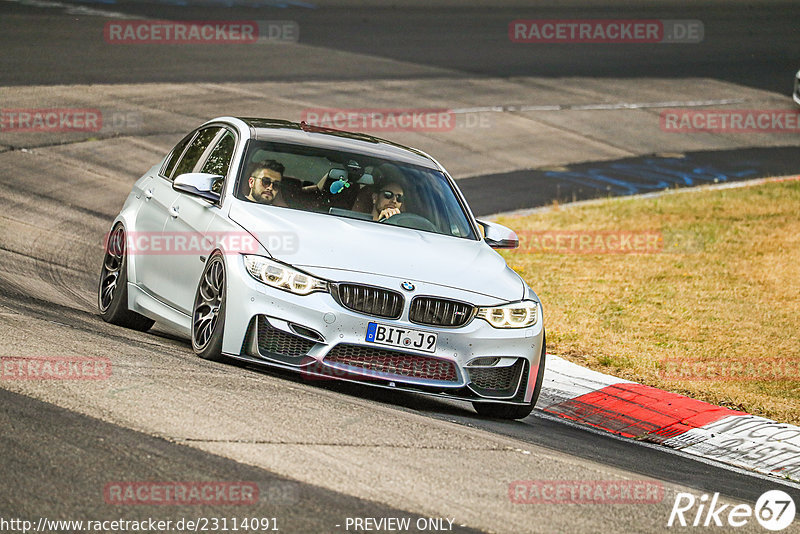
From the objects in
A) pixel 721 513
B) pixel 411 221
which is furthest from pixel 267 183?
pixel 721 513

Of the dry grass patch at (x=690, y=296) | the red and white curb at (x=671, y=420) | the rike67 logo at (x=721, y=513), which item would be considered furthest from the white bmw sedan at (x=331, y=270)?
the dry grass patch at (x=690, y=296)

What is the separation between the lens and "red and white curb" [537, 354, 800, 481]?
8.16m

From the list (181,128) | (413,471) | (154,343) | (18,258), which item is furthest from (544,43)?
(413,471)

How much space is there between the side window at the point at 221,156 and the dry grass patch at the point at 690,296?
3.41m

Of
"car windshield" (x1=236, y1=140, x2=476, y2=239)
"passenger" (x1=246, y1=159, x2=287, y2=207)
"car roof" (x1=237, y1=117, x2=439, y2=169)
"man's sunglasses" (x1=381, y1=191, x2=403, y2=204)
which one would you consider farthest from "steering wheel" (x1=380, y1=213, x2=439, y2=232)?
"passenger" (x1=246, y1=159, x2=287, y2=207)

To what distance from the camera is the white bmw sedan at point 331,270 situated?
7.32 metres

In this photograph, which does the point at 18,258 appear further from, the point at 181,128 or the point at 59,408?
Answer: the point at 181,128

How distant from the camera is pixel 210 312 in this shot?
25.4ft

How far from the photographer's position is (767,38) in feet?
118

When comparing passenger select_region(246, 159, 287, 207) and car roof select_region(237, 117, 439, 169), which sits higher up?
car roof select_region(237, 117, 439, 169)

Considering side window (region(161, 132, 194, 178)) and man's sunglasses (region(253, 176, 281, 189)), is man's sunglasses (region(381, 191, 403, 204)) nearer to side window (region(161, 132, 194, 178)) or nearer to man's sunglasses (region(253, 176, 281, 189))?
man's sunglasses (region(253, 176, 281, 189))

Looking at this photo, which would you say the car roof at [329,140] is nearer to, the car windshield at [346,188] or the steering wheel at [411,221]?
the car windshield at [346,188]

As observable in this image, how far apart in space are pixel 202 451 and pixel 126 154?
12.8 m

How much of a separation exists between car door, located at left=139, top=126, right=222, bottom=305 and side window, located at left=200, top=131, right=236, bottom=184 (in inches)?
6.4
